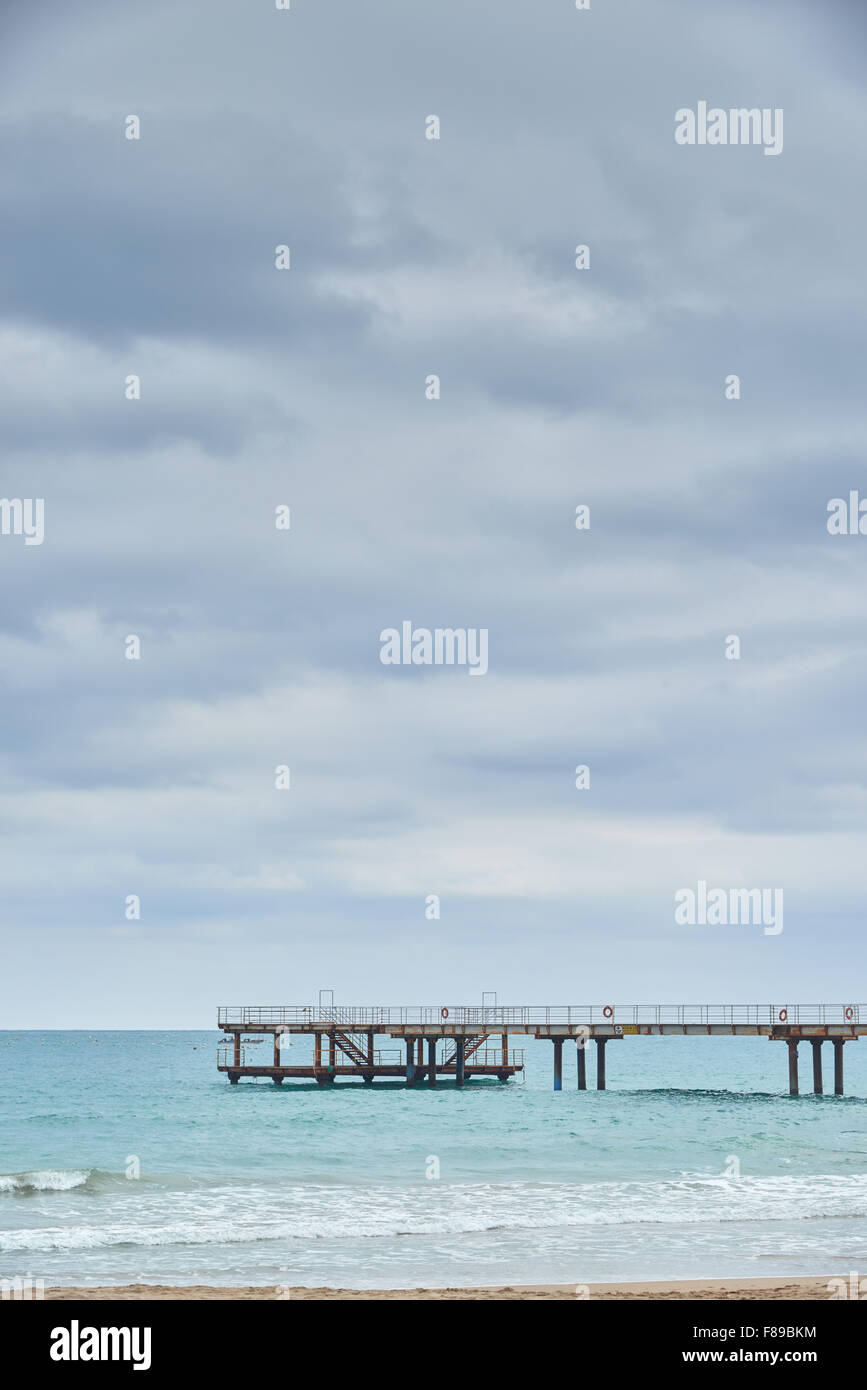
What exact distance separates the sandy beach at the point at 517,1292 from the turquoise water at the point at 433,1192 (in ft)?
3.41

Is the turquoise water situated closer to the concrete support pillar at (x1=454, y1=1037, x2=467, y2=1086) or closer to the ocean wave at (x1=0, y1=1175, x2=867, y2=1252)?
the ocean wave at (x1=0, y1=1175, x2=867, y2=1252)

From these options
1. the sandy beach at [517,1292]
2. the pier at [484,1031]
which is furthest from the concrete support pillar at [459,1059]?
the sandy beach at [517,1292]

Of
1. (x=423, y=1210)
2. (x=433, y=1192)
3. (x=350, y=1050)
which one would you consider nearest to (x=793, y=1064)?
(x=350, y=1050)

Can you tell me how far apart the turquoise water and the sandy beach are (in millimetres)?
1040

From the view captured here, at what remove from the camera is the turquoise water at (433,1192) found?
19.5 m

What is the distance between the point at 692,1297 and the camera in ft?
51.5

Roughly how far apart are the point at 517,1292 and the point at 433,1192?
11.8 m

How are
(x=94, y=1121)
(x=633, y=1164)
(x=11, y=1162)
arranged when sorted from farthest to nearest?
(x=94, y=1121)
(x=11, y=1162)
(x=633, y=1164)

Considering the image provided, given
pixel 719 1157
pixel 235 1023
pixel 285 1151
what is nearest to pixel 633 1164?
pixel 719 1157

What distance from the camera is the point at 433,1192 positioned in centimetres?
2784
